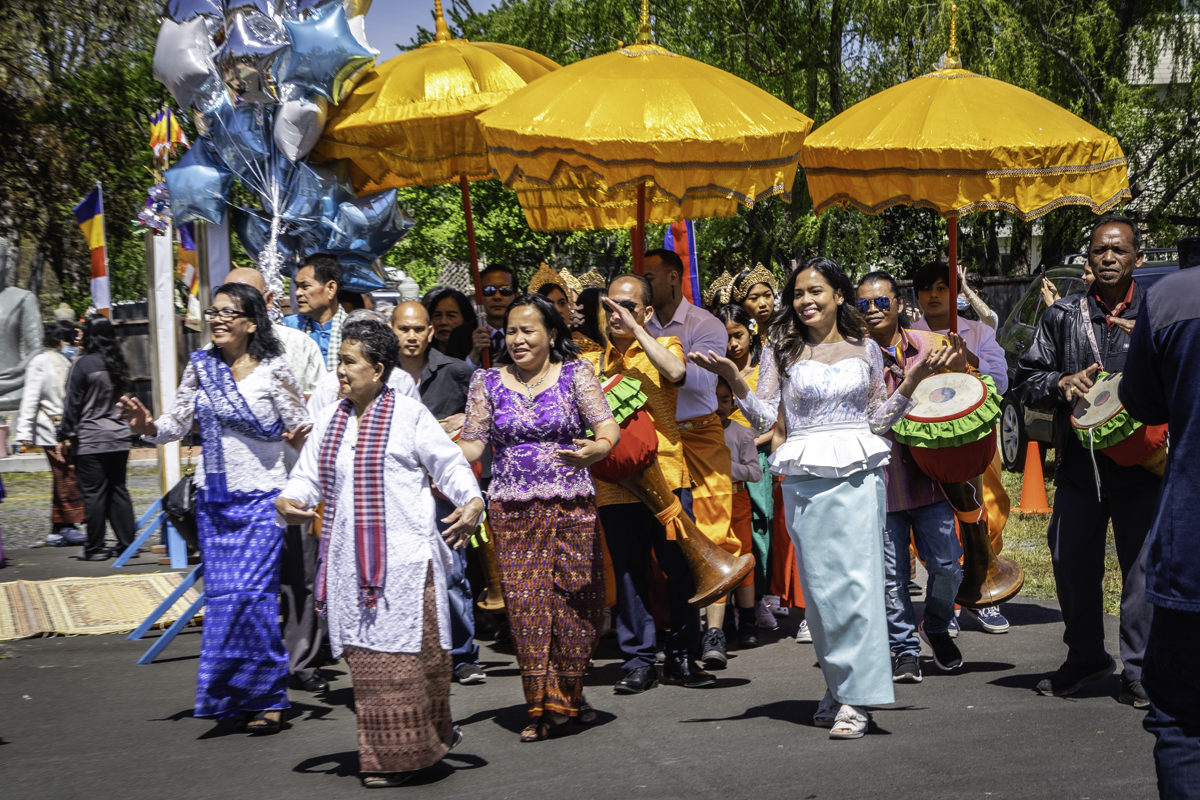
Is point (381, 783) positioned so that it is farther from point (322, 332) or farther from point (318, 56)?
point (318, 56)

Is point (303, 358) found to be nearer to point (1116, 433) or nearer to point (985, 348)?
point (985, 348)

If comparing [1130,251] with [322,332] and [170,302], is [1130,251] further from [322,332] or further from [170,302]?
[170,302]

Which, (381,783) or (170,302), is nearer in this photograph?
(381,783)

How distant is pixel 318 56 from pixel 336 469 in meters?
4.30

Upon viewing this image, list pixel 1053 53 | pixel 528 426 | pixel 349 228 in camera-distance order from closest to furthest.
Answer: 1. pixel 528 426
2. pixel 349 228
3. pixel 1053 53

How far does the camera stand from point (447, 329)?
783cm

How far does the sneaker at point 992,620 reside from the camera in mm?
7352

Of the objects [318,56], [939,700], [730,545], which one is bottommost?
[939,700]

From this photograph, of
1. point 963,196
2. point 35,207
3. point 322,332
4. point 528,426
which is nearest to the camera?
point 528,426

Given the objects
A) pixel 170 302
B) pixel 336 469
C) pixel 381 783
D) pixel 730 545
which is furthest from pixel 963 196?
pixel 170 302

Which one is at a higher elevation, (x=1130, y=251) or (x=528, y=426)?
(x=1130, y=251)

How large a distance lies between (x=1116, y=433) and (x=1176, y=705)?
7.44 feet

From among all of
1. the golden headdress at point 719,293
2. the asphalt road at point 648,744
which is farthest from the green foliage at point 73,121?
the asphalt road at point 648,744

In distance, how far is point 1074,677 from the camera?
19.2 ft
